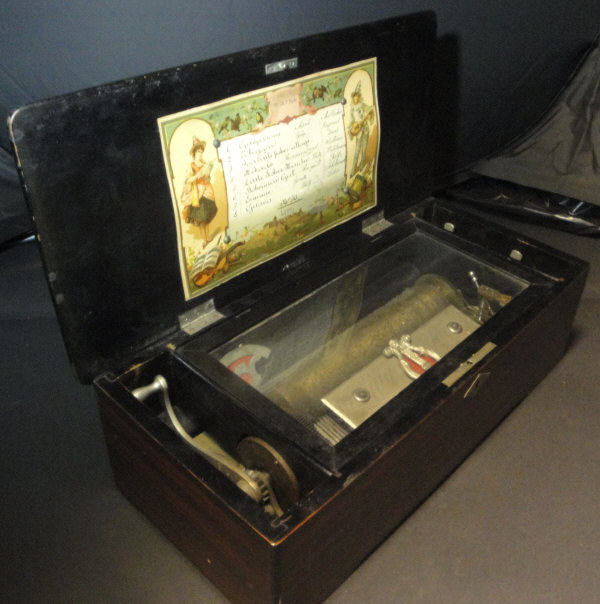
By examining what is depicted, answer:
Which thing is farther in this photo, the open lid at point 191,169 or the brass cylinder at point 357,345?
the brass cylinder at point 357,345

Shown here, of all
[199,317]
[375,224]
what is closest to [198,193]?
[199,317]

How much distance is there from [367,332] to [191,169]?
427 millimetres

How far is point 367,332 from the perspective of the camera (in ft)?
3.92

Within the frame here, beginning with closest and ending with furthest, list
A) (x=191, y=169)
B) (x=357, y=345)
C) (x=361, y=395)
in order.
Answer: (x=191, y=169) < (x=361, y=395) < (x=357, y=345)

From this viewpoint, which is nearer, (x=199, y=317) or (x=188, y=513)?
(x=188, y=513)

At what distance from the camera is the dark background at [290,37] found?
1.17 m

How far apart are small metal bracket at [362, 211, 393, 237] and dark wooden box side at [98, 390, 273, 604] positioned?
1.97 ft

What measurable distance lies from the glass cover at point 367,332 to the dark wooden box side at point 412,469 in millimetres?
88

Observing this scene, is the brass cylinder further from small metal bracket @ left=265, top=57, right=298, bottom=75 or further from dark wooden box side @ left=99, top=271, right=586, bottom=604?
small metal bracket @ left=265, top=57, right=298, bottom=75

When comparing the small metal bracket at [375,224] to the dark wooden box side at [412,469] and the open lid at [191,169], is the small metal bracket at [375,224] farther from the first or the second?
the dark wooden box side at [412,469]

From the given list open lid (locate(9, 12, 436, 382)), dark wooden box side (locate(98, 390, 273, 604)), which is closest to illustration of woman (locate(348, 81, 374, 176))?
open lid (locate(9, 12, 436, 382))

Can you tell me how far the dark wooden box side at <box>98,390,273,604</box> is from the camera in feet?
2.67

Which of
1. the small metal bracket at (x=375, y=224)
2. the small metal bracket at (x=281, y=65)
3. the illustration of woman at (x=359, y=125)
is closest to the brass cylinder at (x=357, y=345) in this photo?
the small metal bracket at (x=375, y=224)

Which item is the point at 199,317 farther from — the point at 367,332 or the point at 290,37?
the point at 290,37
